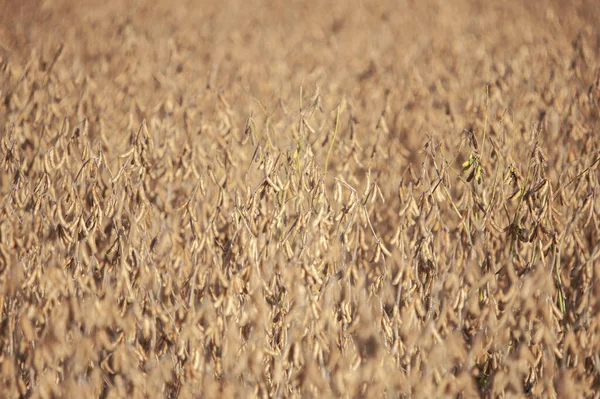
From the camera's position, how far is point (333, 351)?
763 millimetres

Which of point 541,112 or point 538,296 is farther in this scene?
point 541,112

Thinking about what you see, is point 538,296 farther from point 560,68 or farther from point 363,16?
point 363,16

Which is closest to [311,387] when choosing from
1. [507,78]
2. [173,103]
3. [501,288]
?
[501,288]

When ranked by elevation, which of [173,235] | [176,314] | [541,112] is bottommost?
[176,314]

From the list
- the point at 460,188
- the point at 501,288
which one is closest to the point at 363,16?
the point at 460,188

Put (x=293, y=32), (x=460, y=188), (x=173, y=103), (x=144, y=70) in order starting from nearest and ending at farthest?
(x=460, y=188) < (x=173, y=103) < (x=144, y=70) < (x=293, y=32)

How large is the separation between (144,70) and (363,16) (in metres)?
0.85

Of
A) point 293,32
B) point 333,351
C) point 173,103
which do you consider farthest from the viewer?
point 293,32

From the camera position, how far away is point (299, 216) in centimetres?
81

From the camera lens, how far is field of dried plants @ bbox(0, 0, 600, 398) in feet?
2.60

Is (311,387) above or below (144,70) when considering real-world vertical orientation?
below

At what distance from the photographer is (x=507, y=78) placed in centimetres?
142

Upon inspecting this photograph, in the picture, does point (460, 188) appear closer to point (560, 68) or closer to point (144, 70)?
point (560, 68)

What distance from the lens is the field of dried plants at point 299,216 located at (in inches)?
31.2
